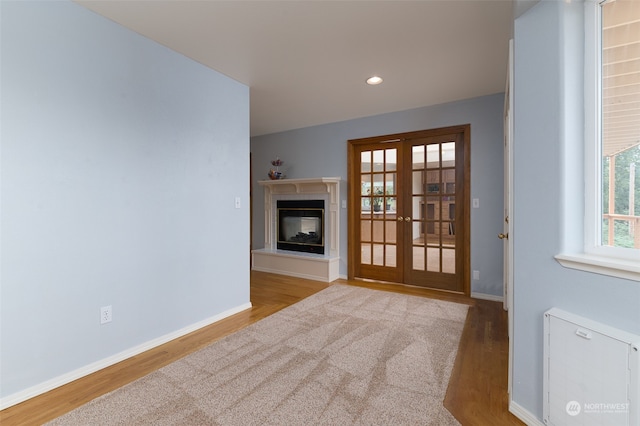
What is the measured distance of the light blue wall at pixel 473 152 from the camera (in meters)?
3.37

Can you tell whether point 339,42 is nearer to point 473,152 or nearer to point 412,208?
point 473,152

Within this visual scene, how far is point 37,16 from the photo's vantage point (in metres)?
1.70

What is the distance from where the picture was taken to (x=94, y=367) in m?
1.95

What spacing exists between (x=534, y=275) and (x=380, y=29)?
6.11 ft

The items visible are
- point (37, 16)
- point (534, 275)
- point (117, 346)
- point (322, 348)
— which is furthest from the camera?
point (322, 348)

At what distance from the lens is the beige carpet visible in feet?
4.93

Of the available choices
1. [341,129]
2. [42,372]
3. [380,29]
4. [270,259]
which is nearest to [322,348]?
[42,372]

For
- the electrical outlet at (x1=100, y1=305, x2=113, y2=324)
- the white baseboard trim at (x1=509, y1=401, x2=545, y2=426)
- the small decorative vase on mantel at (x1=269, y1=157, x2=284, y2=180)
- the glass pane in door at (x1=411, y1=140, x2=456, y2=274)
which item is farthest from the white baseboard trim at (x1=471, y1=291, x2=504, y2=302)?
the electrical outlet at (x1=100, y1=305, x2=113, y2=324)

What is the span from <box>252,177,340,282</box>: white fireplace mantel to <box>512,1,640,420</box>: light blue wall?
2884mm

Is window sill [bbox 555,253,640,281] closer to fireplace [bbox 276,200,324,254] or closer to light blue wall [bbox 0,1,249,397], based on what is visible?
light blue wall [bbox 0,1,249,397]

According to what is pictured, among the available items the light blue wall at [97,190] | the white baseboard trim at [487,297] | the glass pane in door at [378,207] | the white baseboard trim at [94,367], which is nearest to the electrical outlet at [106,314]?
the light blue wall at [97,190]

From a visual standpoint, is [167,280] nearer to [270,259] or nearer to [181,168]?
[181,168]

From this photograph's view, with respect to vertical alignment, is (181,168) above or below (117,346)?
above

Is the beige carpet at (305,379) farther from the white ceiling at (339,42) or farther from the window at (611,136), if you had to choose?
the white ceiling at (339,42)
